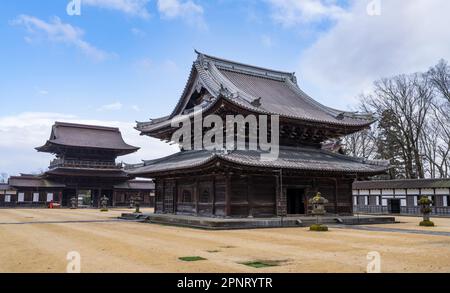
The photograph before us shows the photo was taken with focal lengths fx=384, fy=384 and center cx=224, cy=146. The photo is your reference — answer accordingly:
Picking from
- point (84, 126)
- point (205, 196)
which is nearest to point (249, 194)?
point (205, 196)

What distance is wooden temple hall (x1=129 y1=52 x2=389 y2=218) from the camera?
24.7 meters

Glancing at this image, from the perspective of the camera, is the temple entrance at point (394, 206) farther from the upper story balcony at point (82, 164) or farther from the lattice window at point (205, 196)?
the upper story balcony at point (82, 164)

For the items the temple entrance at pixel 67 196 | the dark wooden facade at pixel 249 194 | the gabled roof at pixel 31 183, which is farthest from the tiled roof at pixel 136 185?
the dark wooden facade at pixel 249 194

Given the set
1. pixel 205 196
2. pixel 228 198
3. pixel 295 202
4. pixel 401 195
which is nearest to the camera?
pixel 228 198

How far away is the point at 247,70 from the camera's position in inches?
1366

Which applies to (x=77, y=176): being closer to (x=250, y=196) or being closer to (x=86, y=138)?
(x=86, y=138)

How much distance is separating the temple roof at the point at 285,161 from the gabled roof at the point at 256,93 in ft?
8.99

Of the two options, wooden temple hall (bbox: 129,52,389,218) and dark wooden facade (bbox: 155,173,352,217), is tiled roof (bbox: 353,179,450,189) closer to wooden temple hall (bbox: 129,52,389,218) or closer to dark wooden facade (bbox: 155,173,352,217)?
wooden temple hall (bbox: 129,52,389,218)

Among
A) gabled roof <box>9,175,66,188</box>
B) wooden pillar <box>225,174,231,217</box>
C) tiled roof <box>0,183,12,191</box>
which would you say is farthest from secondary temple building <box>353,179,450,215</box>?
tiled roof <box>0,183,12,191</box>

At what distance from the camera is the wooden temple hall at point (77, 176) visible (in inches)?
2306

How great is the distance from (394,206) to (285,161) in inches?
1069

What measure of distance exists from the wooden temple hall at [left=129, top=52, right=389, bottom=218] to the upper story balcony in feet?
94.9

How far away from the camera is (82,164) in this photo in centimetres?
6062
